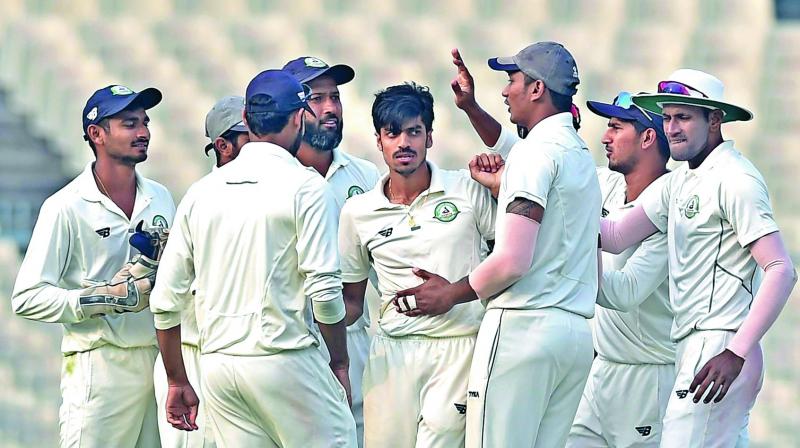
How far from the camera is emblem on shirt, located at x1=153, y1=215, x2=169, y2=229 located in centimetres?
554

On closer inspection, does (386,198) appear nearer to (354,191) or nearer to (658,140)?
(354,191)

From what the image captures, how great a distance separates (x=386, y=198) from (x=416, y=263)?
26cm

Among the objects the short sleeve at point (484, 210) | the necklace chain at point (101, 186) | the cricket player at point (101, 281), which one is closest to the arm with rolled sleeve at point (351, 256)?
the short sleeve at point (484, 210)

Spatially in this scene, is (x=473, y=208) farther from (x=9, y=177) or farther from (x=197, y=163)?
(x=9, y=177)

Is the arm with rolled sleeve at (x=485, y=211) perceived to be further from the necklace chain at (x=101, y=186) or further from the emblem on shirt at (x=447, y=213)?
the necklace chain at (x=101, y=186)

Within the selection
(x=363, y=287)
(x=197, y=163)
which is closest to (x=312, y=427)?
A: (x=363, y=287)

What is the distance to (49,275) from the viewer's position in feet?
17.6

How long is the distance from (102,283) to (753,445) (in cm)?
452

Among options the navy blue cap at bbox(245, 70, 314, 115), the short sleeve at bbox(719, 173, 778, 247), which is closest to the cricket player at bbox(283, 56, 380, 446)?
the navy blue cap at bbox(245, 70, 314, 115)

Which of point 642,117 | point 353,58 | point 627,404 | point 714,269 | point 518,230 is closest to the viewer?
point 518,230

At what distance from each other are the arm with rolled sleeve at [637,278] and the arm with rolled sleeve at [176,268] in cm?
143

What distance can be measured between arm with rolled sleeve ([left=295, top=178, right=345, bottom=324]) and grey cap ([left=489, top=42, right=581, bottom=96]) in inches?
29.2

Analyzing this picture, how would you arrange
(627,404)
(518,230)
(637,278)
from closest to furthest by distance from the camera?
(518,230) → (637,278) → (627,404)

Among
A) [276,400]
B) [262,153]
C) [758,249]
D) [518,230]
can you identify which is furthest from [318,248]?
[758,249]
